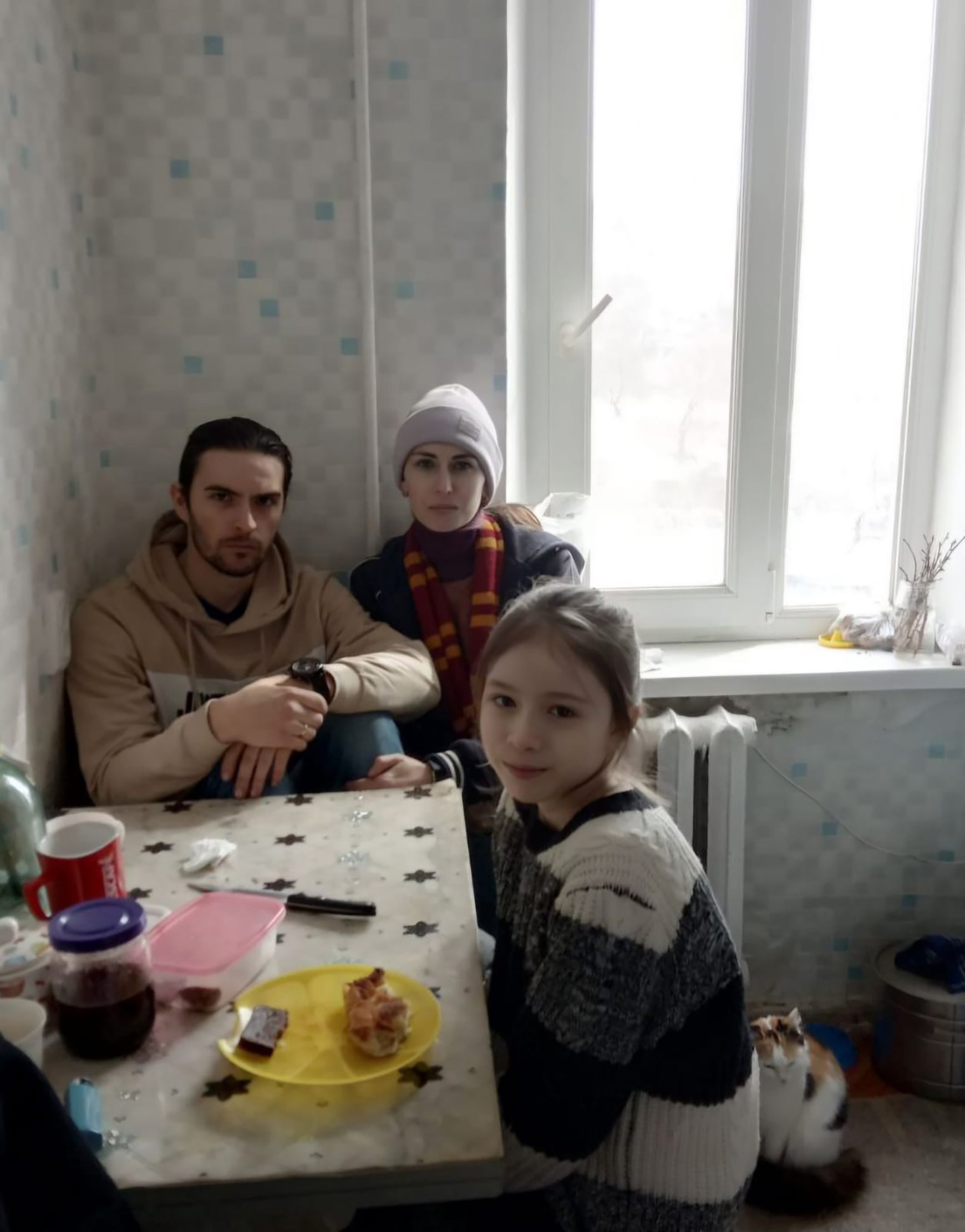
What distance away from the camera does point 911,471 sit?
7.63ft

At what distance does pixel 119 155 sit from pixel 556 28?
887mm

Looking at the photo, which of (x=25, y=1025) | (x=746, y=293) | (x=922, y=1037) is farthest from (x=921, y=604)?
(x=25, y=1025)

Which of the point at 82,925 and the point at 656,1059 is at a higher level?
the point at 82,925

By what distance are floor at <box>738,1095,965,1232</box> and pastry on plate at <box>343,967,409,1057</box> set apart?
1.19m

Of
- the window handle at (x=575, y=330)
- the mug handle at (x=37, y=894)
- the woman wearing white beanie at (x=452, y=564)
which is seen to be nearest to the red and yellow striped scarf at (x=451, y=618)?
the woman wearing white beanie at (x=452, y=564)

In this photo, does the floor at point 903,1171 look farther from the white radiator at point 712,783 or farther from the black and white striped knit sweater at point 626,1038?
the black and white striped knit sweater at point 626,1038

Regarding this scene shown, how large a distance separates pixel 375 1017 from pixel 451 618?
3.50ft

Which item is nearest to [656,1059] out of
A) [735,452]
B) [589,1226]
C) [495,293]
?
[589,1226]

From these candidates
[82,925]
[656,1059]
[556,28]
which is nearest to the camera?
[82,925]

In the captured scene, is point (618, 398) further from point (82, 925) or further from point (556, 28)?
point (82, 925)

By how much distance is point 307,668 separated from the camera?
160 cm

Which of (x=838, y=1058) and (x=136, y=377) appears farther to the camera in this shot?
(x=838, y=1058)

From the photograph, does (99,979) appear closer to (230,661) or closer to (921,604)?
(230,661)

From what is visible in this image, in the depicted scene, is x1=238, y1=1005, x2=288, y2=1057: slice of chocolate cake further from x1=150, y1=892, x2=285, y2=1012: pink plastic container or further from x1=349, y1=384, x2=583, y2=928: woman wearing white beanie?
Answer: x1=349, y1=384, x2=583, y2=928: woman wearing white beanie
